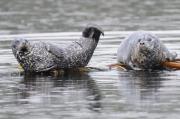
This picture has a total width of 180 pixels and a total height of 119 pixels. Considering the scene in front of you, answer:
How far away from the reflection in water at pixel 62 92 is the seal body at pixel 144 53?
1.14 m

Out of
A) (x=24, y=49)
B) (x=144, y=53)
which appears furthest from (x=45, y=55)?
(x=144, y=53)

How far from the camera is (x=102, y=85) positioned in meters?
13.9

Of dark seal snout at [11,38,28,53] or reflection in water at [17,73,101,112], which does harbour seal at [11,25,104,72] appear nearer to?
dark seal snout at [11,38,28,53]

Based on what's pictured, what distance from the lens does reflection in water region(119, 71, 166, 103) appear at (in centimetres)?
1252

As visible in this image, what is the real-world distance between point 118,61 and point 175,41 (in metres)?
3.80

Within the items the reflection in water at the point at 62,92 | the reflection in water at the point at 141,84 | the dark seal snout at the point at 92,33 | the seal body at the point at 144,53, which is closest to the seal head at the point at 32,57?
the reflection in water at the point at 62,92

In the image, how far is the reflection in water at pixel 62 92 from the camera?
12.1 metres

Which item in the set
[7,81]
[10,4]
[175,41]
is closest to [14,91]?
[7,81]

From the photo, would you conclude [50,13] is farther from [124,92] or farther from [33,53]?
[124,92]

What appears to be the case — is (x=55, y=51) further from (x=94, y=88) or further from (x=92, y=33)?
(x=94, y=88)

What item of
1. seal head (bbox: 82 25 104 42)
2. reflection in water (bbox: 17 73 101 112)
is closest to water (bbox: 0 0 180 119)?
reflection in water (bbox: 17 73 101 112)

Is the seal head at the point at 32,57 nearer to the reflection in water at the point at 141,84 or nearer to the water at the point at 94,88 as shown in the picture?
the water at the point at 94,88

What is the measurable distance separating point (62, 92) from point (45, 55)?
8.19ft

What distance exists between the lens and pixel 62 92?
13.2m
